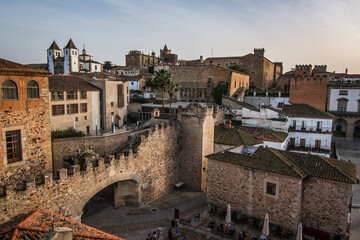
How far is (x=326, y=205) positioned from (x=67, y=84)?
27.9 m

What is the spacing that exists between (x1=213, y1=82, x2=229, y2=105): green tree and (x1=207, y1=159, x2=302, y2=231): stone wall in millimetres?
29090

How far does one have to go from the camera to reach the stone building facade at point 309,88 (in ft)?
146

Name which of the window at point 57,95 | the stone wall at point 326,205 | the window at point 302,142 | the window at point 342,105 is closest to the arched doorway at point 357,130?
the window at point 342,105

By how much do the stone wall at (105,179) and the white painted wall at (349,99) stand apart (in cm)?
3571

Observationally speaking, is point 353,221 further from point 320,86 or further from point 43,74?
point 320,86

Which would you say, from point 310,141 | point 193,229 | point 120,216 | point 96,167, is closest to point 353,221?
point 193,229

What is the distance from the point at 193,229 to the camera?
16.1m

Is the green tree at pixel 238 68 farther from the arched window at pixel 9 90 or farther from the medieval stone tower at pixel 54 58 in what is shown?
the medieval stone tower at pixel 54 58

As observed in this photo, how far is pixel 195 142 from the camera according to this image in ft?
74.9

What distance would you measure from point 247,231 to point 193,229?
127 inches

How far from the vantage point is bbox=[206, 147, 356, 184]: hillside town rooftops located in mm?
14985

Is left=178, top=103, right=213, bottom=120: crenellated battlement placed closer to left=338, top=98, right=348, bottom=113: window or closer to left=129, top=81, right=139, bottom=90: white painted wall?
left=338, top=98, right=348, bottom=113: window

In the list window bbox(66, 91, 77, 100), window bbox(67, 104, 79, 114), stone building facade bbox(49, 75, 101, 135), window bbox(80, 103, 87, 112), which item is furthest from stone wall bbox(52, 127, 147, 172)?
window bbox(80, 103, 87, 112)

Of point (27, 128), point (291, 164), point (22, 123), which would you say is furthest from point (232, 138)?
point (22, 123)
